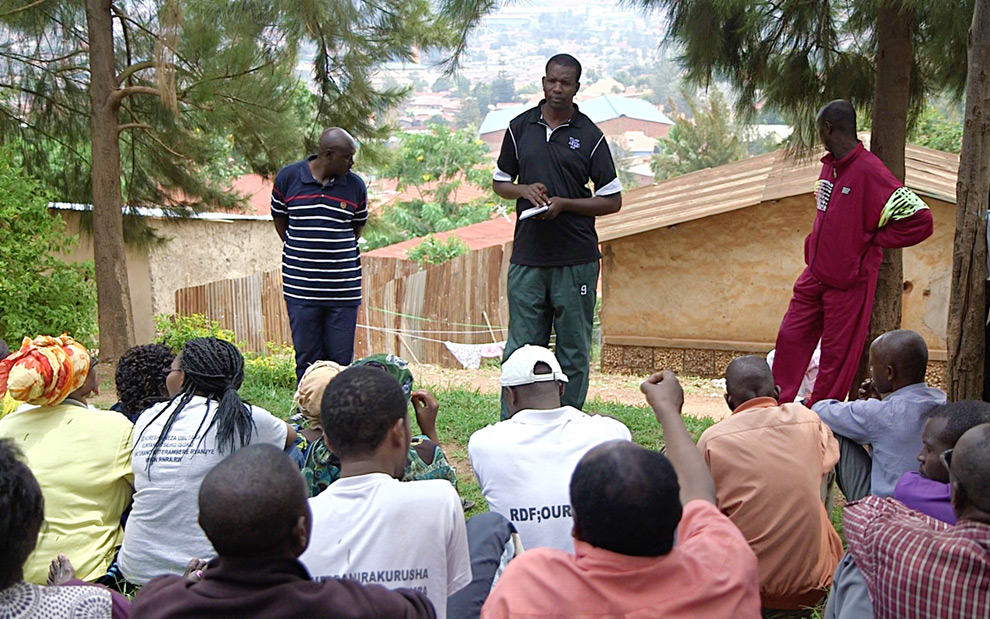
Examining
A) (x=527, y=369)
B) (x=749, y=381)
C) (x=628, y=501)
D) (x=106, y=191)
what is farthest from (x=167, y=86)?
(x=628, y=501)

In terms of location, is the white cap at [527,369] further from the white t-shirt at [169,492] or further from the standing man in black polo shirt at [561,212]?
the standing man in black polo shirt at [561,212]

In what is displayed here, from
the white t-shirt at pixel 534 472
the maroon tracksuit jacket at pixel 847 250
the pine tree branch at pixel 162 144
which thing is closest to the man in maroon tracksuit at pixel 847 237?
the maroon tracksuit jacket at pixel 847 250

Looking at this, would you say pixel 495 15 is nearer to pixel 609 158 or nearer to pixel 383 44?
pixel 609 158

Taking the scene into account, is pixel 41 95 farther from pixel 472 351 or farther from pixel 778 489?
pixel 778 489

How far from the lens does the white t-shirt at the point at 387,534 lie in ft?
8.18

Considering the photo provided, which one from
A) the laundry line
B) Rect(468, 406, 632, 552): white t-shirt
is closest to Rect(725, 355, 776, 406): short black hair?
Rect(468, 406, 632, 552): white t-shirt

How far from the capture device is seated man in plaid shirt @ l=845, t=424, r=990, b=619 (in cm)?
224

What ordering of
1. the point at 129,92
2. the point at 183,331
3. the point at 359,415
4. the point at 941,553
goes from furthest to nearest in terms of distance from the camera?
the point at 183,331, the point at 129,92, the point at 359,415, the point at 941,553

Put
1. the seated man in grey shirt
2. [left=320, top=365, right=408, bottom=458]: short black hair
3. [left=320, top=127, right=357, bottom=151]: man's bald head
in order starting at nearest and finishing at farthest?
1. [left=320, top=365, right=408, bottom=458]: short black hair
2. the seated man in grey shirt
3. [left=320, top=127, right=357, bottom=151]: man's bald head

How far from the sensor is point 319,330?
6051mm

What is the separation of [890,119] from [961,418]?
3202mm

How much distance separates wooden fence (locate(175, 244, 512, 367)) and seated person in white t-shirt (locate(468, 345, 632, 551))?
11.8m

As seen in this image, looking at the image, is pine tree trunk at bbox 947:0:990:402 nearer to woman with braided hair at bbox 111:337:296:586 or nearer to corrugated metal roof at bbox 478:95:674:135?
woman with braided hair at bbox 111:337:296:586

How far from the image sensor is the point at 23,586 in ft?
6.81
